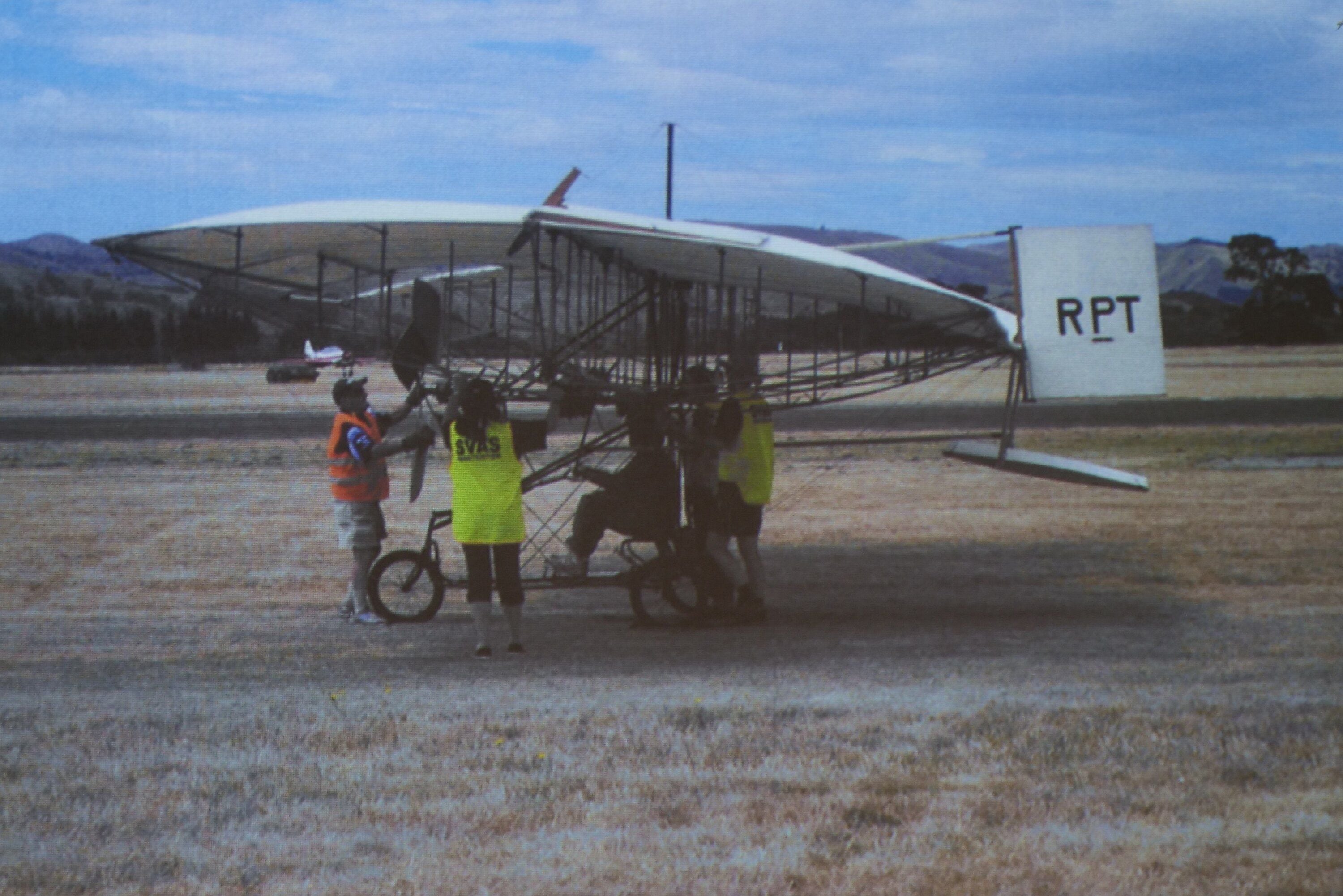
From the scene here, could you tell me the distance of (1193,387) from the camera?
38.8 meters

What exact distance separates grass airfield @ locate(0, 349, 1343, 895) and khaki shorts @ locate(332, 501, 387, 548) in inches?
25.0

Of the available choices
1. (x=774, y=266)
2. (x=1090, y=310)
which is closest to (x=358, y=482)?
(x=774, y=266)

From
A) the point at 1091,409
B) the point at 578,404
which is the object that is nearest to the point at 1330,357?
the point at 1091,409

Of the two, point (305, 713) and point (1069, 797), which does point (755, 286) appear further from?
point (1069, 797)

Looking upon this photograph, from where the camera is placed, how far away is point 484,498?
28.8 feet

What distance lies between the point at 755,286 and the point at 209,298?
425 centimetres

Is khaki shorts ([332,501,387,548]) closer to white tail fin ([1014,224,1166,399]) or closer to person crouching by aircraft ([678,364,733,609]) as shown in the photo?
person crouching by aircraft ([678,364,733,609])

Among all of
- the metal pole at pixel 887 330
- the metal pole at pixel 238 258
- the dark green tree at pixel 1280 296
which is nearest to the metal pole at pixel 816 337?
the metal pole at pixel 887 330

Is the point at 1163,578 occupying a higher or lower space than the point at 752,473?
lower

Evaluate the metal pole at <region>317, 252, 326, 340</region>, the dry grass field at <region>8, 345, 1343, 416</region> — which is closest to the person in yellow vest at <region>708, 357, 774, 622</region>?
the metal pole at <region>317, 252, 326, 340</region>

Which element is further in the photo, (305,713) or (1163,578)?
(1163,578)

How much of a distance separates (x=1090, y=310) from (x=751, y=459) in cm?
274

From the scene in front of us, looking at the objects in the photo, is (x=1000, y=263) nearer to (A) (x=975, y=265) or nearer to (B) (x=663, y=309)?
(A) (x=975, y=265)

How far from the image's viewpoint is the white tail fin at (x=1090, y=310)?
10.4 metres
